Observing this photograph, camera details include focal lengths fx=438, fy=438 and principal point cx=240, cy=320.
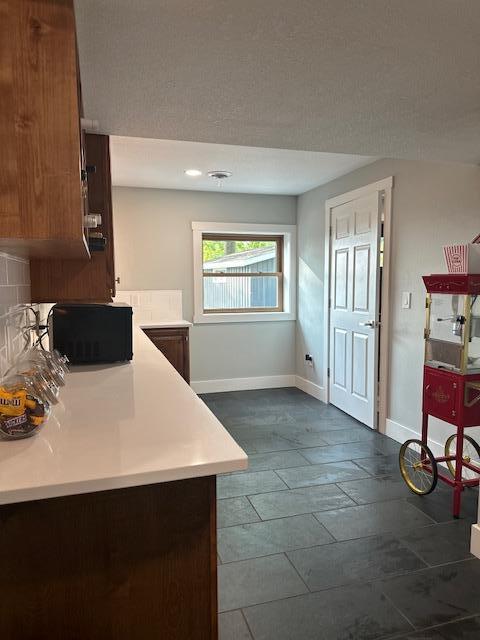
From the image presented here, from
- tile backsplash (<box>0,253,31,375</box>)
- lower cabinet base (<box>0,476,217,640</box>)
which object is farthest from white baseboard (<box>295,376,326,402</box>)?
lower cabinet base (<box>0,476,217,640</box>)

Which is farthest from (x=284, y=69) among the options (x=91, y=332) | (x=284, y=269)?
(x=284, y=269)

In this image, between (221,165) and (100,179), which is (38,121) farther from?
(221,165)

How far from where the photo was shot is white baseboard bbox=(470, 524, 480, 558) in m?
2.10

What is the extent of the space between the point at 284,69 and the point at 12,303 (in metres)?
1.35

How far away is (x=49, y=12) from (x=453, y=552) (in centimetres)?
262

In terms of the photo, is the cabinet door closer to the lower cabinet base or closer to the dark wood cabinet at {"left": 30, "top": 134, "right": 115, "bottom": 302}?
the dark wood cabinet at {"left": 30, "top": 134, "right": 115, "bottom": 302}

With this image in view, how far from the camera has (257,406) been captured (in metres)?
4.63

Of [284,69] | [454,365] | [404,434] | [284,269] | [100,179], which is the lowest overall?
[404,434]

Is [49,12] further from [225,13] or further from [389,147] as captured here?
[389,147]

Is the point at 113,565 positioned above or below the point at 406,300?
below

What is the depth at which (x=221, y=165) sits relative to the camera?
153 inches

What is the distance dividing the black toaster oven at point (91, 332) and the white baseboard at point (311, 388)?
2.94m

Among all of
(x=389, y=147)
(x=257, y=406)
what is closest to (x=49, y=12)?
(x=389, y=147)

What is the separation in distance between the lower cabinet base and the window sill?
4021mm
